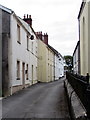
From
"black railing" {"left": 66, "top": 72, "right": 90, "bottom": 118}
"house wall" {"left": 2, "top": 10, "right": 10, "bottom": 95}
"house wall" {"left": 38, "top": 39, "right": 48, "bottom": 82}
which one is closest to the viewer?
"black railing" {"left": 66, "top": 72, "right": 90, "bottom": 118}

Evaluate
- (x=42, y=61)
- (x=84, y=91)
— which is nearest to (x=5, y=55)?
(x=84, y=91)

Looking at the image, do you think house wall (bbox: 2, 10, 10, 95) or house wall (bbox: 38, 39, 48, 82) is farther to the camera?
house wall (bbox: 38, 39, 48, 82)

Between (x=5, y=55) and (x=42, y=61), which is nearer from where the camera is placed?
(x=5, y=55)

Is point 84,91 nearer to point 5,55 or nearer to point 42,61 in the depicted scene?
point 5,55

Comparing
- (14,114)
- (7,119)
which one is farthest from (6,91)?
(7,119)

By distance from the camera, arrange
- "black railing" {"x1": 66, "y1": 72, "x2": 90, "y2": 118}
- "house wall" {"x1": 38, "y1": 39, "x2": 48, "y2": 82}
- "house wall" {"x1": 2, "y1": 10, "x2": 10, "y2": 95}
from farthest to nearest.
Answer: "house wall" {"x1": 38, "y1": 39, "x2": 48, "y2": 82} < "house wall" {"x1": 2, "y1": 10, "x2": 10, "y2": 95} < "black railing" {"x1": 66, "y1": 72, "x2": 90, "y2": 118}

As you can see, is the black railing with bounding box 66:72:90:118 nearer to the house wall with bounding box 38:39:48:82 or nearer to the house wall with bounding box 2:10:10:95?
the house wall with bounding box 2:10:10:95

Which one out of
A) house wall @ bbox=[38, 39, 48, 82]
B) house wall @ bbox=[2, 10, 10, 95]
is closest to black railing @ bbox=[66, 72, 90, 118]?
house wall @ bbox=[2, 10, 10, 95]

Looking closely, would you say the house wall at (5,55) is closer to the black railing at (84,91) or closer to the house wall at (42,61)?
the black railing at (84,91)

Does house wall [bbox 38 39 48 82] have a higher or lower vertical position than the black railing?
higher

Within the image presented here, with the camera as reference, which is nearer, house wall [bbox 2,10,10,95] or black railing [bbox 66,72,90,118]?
black railing [bbox 66,72,90,118]

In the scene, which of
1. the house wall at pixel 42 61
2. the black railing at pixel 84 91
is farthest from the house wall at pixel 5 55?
the house wall at pixel 42 61

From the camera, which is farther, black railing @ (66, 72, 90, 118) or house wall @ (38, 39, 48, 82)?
house wall @ (38, 39, 48, 82)

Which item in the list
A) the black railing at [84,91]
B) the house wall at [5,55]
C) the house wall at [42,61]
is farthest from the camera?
the house wall at [42,61]
